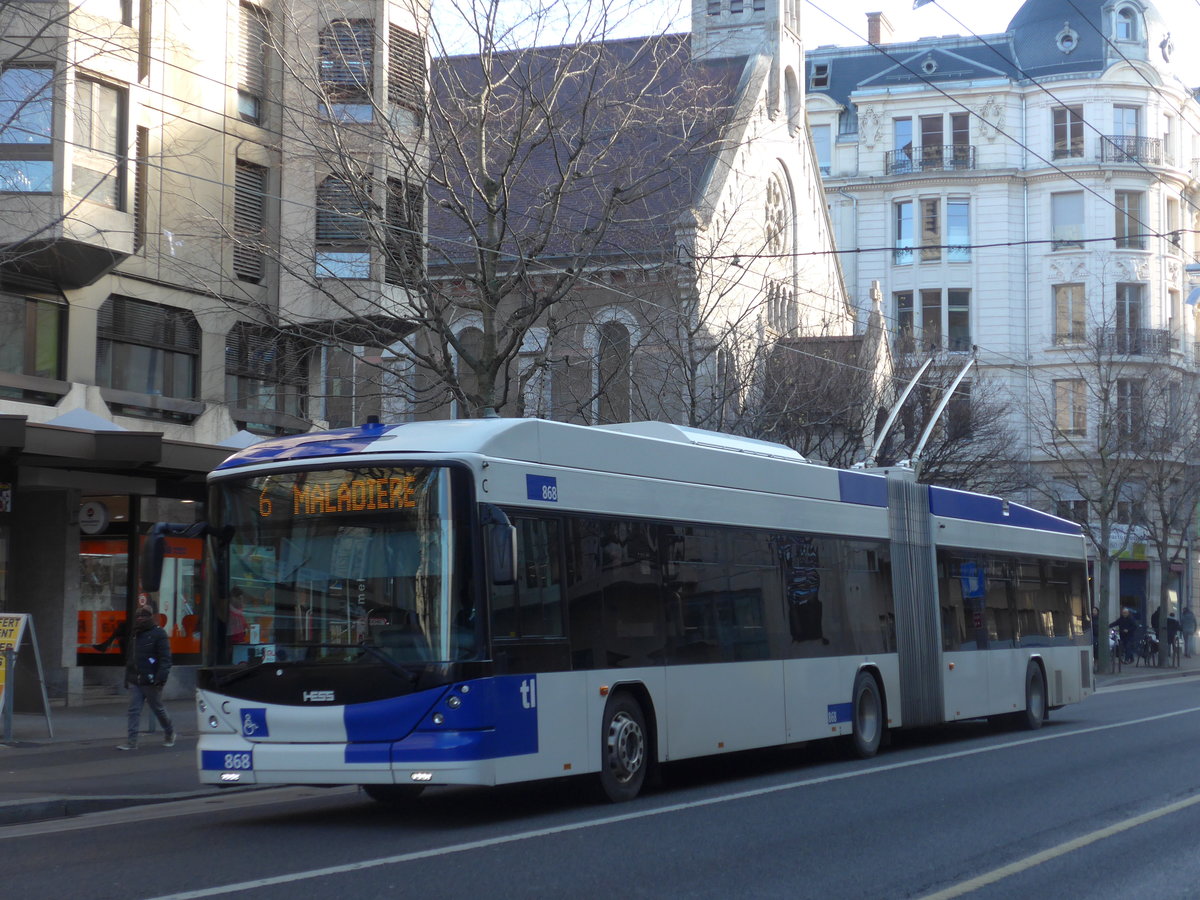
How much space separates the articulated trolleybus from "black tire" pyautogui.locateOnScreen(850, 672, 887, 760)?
30 centimetres

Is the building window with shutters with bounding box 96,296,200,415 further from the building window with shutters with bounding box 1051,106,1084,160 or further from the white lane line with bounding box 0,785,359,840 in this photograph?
the building window with shutters with bounding box 1051,106,1084,160

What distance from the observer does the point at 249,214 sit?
2523 centimetres

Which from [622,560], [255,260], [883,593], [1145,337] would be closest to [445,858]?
[622,560]

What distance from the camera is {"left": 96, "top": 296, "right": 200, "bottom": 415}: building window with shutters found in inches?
907

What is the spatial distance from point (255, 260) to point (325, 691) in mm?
15870

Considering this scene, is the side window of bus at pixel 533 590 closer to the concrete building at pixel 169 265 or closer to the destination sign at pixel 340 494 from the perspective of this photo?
the destination sign at pixel 340 494

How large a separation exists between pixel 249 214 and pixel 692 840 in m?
17.7

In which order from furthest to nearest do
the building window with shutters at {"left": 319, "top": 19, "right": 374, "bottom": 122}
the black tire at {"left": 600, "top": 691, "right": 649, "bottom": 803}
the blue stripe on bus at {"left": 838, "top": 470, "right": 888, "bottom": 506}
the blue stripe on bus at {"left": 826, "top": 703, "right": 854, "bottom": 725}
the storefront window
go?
the storefront window → the building window with shutters at {"left": 319, "top": 19, "right": 374, "bottom": 122} → the blue stripe on bus at {"left": 838, "top": 470, "right": 888, "bottom": 506} → the blue stripe on bus at {"left": 826, "top": 703, "right": 854, "bottom": 725} → the black tire at {"left": 600, "top": 691, "right": 649, "bottom": 803}

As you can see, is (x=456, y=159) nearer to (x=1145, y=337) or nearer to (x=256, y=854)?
(x=256, y=854)

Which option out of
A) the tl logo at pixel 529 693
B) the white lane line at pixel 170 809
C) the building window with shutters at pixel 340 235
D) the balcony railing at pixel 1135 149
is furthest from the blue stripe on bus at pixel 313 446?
the balcony railing at pixel 1135 149

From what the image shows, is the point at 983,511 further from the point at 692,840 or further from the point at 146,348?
the point at 146,348

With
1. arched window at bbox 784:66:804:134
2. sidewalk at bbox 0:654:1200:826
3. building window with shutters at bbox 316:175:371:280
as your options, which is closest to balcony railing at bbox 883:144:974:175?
arched window at bbox 784:66:804:134

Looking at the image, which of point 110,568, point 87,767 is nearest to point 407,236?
point 110,568

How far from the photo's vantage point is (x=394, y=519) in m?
11.0
